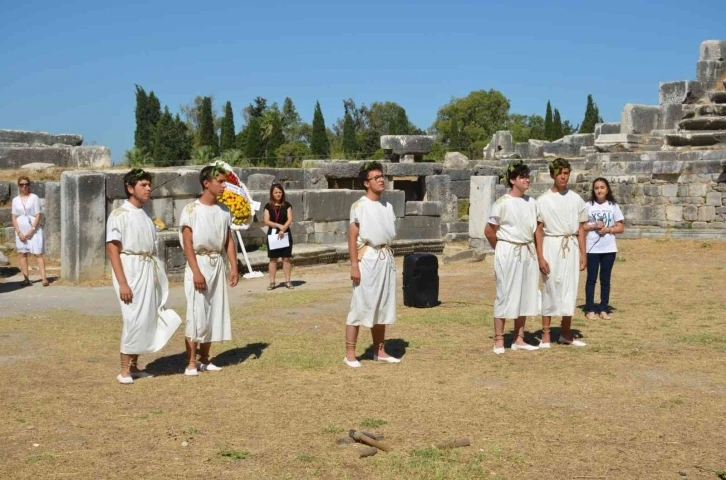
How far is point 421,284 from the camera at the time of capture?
11898mm

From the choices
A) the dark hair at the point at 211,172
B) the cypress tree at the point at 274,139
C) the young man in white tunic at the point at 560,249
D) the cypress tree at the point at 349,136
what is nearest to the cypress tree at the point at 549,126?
the cypress tree at the point at 349,136

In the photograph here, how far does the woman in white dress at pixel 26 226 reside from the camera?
1402cm

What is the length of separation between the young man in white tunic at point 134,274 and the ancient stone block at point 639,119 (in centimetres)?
1816

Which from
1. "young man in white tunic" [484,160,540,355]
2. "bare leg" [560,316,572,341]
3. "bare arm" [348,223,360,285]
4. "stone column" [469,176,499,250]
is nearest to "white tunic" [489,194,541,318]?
"young man in white tunic" [484,160,540,355]

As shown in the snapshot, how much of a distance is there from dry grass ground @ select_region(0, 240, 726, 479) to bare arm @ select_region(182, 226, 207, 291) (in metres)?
0.80

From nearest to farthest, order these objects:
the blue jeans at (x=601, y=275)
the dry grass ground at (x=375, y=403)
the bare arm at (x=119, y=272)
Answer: the dry grass ground at (x=375, y=403), the bare arm at (x=119, y=272), the blue jeans at (x=601, y=275)

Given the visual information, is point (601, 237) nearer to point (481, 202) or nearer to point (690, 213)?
point (481, 202)

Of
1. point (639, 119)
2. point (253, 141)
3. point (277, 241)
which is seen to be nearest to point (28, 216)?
point (277, 241)

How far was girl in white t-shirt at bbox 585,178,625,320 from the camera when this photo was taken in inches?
418

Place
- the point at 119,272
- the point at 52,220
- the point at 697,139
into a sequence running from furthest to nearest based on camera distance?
the point at 697,139 → the point at 52,220 → the point at 119,272

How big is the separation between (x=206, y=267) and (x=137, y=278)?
0.61 metres

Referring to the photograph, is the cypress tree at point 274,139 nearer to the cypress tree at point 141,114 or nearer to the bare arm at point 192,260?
the cypress tree at point 141,114

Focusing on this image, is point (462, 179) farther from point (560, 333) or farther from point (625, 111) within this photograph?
point (560, 333)

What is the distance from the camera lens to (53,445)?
584 cm
